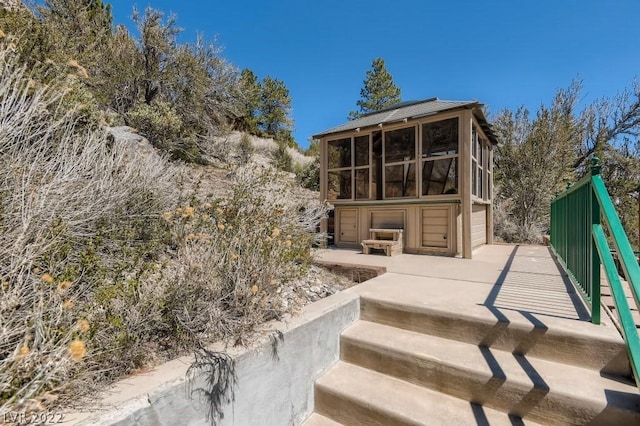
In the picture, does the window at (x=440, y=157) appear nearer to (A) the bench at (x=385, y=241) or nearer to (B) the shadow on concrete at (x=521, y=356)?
(A) the bench at (x=385, y=241)

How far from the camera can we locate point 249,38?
15.0 m

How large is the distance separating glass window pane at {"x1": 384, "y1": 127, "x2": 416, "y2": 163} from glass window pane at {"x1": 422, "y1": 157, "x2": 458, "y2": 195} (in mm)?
455

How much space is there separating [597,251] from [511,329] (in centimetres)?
85

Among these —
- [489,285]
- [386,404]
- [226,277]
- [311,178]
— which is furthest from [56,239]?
[311,178]

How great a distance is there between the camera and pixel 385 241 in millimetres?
5801

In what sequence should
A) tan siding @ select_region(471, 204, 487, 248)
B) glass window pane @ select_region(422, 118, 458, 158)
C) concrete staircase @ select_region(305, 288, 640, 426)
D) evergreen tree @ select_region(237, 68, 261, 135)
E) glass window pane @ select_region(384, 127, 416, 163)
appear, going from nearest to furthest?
1. concrete staircase @ select_region(305, 288, 640, 426)
2. glass window pane @ select_region(422, 118, 458, 158)
3. glass window pane @ select_region(384, 127, 416, 163)
4. tan siding @ select_region(471, 204, 487, 248)
5. evergreen tree @ select_region(237, 68, 261, 135)

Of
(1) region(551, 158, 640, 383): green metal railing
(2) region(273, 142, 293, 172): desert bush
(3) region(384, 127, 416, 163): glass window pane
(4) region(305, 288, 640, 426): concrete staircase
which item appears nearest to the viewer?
(1) region(551, 158, 640, 383): green metal railing

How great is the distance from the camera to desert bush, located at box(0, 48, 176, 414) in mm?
1120

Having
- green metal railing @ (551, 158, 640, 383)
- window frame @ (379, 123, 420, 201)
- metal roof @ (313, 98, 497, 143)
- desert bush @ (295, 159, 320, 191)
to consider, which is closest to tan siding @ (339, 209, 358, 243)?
window frame @ (379, 123, 420, 201)

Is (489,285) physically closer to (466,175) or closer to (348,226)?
(466,175)

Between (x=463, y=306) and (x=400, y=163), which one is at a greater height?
(x=400, y=163)

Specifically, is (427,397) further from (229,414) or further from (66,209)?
(66,209)

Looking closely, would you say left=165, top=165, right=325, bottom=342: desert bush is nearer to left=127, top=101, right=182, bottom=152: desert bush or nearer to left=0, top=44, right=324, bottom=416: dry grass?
left=0, top=44, right=324, bottom=416: dry grass

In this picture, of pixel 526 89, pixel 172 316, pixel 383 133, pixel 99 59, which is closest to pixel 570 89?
pixel 526 89
